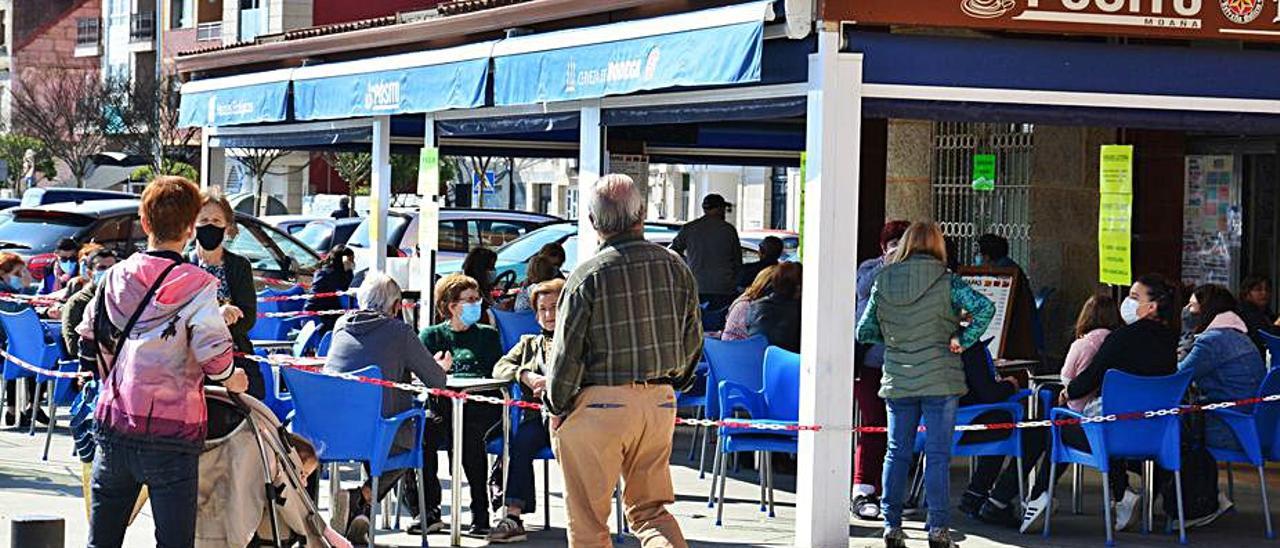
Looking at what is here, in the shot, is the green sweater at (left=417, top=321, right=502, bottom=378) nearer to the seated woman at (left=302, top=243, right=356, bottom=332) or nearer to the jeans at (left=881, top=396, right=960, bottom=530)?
the jeans at (left=881, top=396, right=960, bottom=530)

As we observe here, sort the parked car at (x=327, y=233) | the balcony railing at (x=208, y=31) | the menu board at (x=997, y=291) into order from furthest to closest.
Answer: the balcony railing at (x=208, y=31) → the parked car at (x=327, y=233) → the menu board at (x=997, y=291)

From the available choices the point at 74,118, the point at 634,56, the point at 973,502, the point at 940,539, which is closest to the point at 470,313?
the point at 634,56

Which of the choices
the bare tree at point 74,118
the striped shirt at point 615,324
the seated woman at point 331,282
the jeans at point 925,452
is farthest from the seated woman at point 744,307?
the bare tree at point 74,118

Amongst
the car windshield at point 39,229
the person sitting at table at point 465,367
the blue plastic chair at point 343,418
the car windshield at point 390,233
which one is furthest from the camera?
the car windshield at point 390,233

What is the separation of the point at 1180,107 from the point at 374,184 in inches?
289

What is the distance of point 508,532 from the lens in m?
10.0

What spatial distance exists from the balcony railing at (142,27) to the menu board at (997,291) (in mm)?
59723

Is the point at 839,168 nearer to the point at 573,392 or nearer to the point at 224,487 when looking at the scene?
the point at 573,392

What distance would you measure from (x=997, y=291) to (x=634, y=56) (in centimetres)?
402

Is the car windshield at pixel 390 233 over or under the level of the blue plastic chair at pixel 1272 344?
over

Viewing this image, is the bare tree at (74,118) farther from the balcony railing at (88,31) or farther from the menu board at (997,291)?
the menu board at (997,291)

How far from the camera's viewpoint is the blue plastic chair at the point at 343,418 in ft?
30.7

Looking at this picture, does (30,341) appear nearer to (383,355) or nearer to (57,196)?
(383,355)

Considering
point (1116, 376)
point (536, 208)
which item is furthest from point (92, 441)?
point (536, 208)
